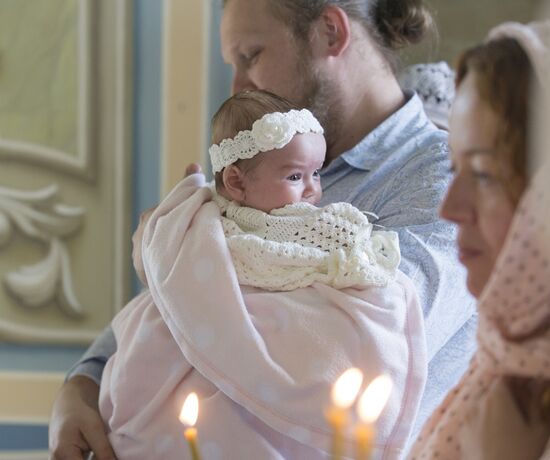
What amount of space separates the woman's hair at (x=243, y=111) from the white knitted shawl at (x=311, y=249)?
12cm

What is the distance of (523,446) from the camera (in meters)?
0.67

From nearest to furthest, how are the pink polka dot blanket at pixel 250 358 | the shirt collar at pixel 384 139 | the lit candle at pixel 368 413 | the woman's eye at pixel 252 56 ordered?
the lit candle at pixel 368 413, the pink polka dot blanket at pixel 250 358, the shirt collar at pixel 384 139, the woman's eye at pixel 252 56

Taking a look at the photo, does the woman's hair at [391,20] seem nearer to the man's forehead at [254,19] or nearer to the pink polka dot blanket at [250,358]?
the man's forehead at [254,19]

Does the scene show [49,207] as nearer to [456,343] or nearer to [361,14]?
[361,14]

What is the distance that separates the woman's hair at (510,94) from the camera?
65cm

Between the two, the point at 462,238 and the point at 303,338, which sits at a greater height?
the point at 462,238

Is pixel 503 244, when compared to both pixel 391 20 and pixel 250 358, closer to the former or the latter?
pixel 250 358

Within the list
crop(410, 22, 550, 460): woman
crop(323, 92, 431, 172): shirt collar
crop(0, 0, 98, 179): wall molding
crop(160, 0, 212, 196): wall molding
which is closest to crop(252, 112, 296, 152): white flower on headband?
crop(323, 92, 431, 172): shirt collar

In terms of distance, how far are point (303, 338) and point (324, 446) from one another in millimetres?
146

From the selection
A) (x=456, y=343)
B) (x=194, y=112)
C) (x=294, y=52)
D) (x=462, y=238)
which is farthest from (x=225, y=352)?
(x=194, y=112)

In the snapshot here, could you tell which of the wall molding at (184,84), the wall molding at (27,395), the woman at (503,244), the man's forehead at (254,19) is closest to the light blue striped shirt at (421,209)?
the man's forehead at (254,19)

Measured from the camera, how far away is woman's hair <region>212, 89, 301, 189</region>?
1327 millimetres

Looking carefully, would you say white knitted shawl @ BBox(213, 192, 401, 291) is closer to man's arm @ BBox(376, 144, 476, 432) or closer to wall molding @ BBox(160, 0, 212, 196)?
man's arm @ BBox(376, 144, 476, 432)

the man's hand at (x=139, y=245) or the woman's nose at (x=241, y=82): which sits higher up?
the woman's nose at (x=241, y=82)
